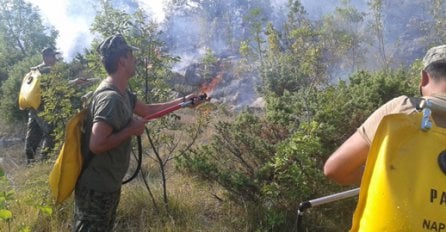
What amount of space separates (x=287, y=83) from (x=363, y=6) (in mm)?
17340

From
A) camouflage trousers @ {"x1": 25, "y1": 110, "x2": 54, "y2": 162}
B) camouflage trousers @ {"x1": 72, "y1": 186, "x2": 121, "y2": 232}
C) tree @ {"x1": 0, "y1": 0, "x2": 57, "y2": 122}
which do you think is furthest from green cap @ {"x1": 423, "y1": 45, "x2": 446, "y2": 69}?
tree @ {"x1": 0, "y1": 0, "x2": 57, "y2": 122}

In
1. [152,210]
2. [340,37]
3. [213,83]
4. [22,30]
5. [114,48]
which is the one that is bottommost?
[152,210]

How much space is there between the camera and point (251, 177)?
4.01m

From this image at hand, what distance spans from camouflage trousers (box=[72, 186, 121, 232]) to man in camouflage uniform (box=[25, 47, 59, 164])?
357cm

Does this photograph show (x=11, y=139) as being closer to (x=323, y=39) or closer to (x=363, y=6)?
(x=323, y=39)

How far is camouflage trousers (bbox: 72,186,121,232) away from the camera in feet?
9.57

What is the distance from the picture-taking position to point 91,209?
293 cm

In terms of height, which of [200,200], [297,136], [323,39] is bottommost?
[200,200]

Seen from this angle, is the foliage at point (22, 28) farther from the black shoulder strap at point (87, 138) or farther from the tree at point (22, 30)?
the black shoulder strap at point (87, 138)

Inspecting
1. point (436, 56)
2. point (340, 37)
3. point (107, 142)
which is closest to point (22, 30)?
point (340, 37)

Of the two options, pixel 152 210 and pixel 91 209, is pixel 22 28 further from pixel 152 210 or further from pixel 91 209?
pixel 91 209

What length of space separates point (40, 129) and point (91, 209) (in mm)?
4468

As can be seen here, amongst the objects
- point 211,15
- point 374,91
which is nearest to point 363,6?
point 211,15

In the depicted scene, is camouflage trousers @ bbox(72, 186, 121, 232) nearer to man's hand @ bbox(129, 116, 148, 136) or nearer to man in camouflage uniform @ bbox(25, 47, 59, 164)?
man's hand @ bbox(129, 116, 148, 136)
